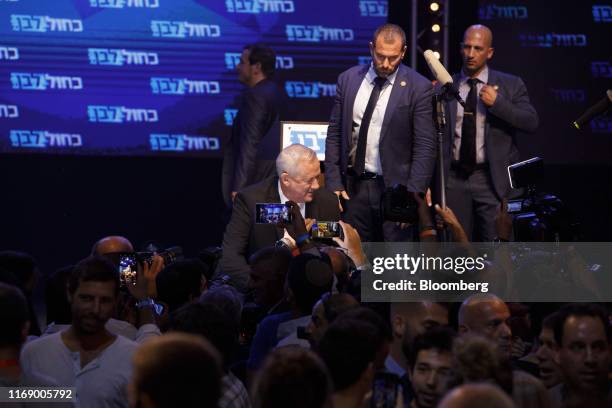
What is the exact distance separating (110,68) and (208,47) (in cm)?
87

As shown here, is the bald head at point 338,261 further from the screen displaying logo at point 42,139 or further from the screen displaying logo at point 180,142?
the screen displaying logo at point 42,139

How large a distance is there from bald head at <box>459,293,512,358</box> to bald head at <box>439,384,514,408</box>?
7.68 feet

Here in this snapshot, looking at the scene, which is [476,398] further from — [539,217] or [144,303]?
[539,217]

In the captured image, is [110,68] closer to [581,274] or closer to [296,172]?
[296,172]

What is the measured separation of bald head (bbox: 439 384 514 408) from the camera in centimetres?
262

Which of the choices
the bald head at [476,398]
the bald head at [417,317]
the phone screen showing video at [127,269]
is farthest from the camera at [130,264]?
the bald head at [476,398]

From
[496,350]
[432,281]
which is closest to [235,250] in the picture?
[432,281]

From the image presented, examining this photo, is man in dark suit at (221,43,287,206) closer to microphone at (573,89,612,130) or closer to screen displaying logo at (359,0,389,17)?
screen displaying logo at (359,0,389,17)

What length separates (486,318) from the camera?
5121mm

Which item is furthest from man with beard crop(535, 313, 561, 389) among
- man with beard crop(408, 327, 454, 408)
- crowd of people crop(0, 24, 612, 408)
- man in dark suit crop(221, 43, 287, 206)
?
man in dark suit crop(221, 43, 287, 206)

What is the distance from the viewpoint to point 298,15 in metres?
10.3

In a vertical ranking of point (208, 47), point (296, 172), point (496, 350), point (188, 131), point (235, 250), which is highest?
point (208, 47)

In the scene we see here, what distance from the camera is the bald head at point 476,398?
262 centimetres

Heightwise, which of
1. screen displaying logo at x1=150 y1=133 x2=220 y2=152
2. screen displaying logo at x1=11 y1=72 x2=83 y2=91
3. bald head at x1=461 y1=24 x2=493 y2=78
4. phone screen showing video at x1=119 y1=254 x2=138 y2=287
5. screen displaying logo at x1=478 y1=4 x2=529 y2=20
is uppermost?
screen displaying logo at x1=478 y1=4 x2=529 y2=20
